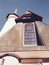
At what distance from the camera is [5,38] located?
49.3 ft

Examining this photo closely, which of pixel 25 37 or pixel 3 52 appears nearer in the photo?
pixel 3 52

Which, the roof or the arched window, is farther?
the roof

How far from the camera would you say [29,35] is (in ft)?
51.5

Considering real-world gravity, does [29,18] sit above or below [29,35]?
above

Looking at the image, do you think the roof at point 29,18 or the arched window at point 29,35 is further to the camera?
the roof at point 29,18

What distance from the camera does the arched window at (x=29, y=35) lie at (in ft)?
47.8

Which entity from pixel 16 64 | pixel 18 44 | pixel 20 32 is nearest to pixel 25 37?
pixel 20 32

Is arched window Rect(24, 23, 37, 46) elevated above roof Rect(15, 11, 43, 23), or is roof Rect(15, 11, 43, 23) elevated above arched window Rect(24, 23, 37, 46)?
roof Rect(15, 11, 43, 23)

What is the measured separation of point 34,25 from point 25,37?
7.34ft

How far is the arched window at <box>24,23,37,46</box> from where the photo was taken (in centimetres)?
1457

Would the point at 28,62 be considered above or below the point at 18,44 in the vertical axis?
below

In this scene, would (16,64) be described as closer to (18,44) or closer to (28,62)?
(28,62)

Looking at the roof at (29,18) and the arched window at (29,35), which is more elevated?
the roof at (29,18)

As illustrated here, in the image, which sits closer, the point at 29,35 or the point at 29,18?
the point at 29,35
